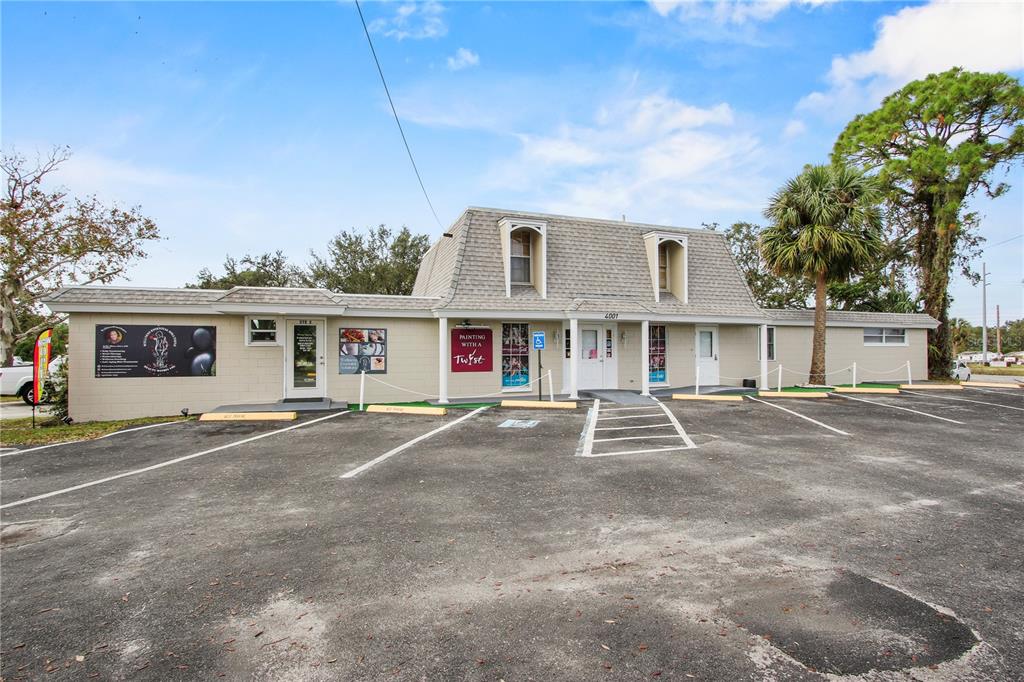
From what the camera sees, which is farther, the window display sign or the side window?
the window display sign

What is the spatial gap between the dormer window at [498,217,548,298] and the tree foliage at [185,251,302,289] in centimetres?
2317

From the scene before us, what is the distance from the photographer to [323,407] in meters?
12.6

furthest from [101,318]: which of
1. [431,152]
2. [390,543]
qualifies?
[390,543]

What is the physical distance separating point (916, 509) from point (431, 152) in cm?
1275

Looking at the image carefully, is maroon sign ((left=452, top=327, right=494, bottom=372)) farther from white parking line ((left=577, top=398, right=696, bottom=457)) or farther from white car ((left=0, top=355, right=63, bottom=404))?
white car ((left=0, top=355, right=63, bottom=404))

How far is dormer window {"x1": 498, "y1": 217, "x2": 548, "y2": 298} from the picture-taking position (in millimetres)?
15289

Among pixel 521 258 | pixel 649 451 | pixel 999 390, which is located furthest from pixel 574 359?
pixel 999 390

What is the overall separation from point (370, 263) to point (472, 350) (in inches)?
870

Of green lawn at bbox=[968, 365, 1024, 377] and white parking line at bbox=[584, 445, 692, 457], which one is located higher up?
green lawn at bbox=[968, 365, 1024, 377]

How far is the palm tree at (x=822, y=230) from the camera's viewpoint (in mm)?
16891

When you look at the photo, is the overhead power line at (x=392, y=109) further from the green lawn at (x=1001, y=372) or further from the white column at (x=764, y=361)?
the green lawn at (x=1001, y=372)

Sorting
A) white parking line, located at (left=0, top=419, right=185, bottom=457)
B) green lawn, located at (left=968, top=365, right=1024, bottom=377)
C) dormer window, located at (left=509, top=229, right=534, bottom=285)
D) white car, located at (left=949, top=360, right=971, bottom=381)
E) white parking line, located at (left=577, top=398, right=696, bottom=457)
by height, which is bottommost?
white parking line, located at (left=0, top=419, right=185, bottom=457)

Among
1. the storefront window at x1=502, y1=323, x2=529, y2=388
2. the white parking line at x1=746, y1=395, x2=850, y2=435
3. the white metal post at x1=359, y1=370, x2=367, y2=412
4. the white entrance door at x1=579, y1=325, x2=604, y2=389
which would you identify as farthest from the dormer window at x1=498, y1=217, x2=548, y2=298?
the white parking line at x1=746, y1=395, x2=850, y2=435

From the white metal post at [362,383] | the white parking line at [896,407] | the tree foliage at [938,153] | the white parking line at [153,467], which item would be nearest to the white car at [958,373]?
the tree foliage at [938,153]
